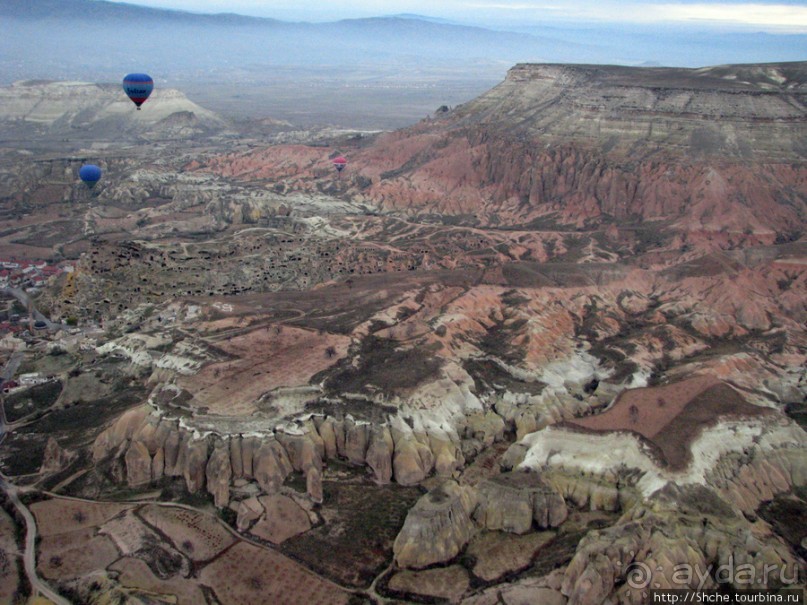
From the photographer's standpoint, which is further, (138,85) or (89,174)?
(89,174)

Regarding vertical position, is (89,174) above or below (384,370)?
above

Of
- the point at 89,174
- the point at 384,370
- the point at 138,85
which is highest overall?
the point at 138,85

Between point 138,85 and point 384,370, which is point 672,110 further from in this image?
point 138,85

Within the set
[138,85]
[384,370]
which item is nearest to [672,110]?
[384,370]

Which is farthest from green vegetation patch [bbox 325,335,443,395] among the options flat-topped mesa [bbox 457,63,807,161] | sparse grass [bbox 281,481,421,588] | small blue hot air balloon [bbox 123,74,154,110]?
flat-topped mesa [bbox 457,63,807,161]

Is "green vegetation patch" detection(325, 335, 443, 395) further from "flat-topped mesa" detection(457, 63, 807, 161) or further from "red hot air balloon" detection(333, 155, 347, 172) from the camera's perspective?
"red hot air balloon" detection(333, 155, 347, 172)

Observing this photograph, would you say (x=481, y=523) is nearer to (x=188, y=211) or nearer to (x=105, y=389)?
(x=105, y=389)

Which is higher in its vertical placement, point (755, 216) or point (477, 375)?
point (755, 216)

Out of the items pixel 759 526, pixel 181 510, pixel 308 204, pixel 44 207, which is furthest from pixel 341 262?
pixel 44 207
